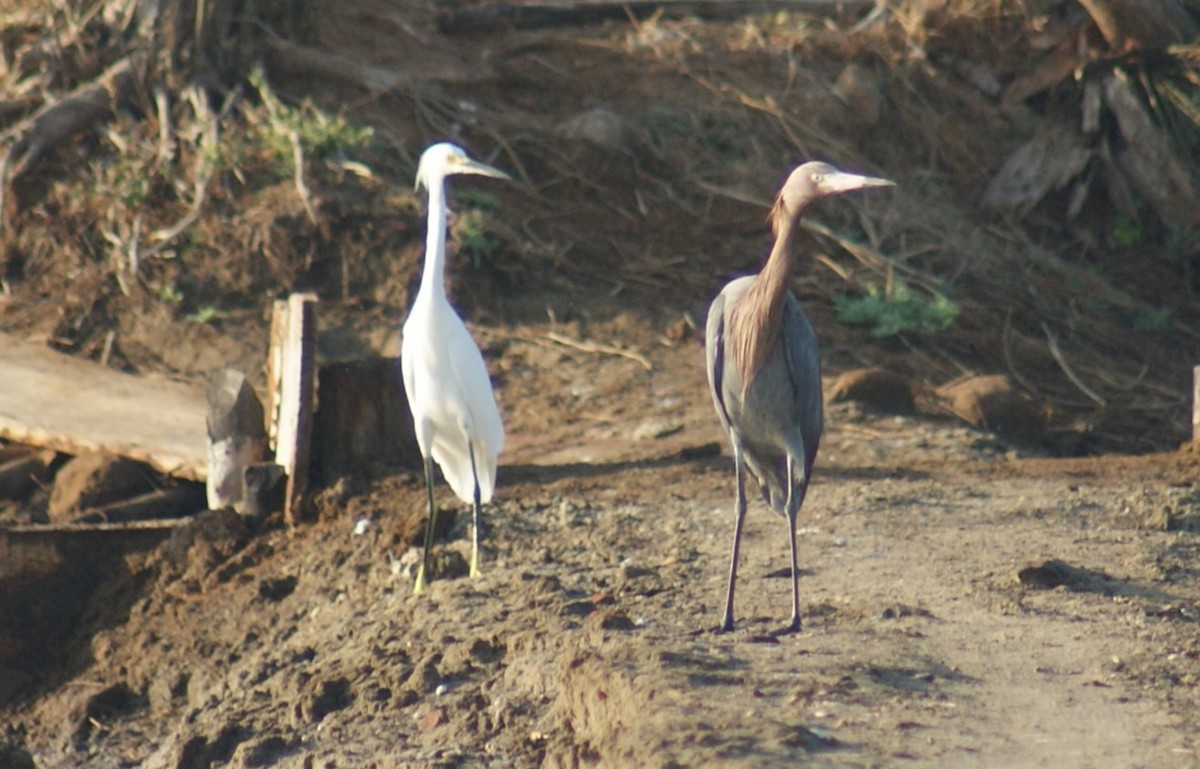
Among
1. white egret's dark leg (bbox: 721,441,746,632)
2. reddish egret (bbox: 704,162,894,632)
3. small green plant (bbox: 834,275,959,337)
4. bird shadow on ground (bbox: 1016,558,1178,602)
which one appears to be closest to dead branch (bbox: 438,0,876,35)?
small green plant (bbox: 834,275,959,337)

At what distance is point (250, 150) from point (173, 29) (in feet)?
3.55

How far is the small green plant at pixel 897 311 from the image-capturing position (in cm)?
1022

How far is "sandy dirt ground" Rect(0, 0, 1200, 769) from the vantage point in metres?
4.98

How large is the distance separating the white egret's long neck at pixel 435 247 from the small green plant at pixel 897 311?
386 centimetres

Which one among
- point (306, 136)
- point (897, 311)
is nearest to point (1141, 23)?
point (897, 311)

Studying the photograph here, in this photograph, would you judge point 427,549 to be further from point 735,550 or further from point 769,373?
point 769,373

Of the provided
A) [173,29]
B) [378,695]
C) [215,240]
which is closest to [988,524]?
[378,695]

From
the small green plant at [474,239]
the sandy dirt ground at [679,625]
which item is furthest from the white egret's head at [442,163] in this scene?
the small green plant at [474,239]

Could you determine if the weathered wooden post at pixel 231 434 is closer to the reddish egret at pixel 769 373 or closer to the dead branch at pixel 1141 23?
the reddish egret at pixel 769 373

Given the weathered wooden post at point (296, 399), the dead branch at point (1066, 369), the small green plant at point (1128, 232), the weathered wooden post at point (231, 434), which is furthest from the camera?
the small green plant at point (1128, 232)

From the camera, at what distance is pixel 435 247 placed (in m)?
7.01

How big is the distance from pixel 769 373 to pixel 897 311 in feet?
15.1

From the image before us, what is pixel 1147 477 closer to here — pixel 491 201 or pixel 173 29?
pixel 491 201

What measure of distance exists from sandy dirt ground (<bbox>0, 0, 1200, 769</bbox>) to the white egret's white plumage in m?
0.27
